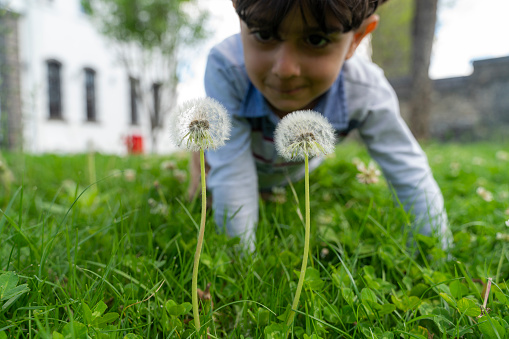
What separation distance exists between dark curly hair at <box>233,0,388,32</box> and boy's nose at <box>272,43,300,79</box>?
67 millimetres

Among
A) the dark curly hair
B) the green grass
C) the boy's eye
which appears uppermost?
the dark curly hair

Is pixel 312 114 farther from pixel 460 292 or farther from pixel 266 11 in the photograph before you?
pixel 460 292

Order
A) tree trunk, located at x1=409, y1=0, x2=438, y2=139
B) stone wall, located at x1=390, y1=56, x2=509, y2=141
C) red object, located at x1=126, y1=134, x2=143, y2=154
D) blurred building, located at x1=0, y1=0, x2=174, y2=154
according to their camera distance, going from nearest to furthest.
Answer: red object, located at x1=126, y1=134, x2=143, y2=154, tree trunk, located at x1=409, y1=0, x2=438, y2=139, blurred building, located at x1=0, y1=0, x2=174, y2=154, stone wall, located at x1=390, y1=56, x2=509, y2=141

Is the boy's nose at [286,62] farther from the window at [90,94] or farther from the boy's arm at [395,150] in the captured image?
the window at [90,94]

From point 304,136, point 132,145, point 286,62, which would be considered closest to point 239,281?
point 304,136

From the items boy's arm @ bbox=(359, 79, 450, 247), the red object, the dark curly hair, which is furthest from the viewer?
the red object

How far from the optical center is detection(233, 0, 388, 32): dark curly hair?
1070 millimetres

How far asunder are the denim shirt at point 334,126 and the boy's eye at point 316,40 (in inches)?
17.9

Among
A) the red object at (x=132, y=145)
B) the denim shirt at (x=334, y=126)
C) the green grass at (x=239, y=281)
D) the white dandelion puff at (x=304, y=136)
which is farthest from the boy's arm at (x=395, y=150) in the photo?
the red object at (x=132, y=145)

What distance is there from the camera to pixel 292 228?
146 cm

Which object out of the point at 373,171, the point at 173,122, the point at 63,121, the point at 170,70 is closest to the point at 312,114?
the point at 173,122

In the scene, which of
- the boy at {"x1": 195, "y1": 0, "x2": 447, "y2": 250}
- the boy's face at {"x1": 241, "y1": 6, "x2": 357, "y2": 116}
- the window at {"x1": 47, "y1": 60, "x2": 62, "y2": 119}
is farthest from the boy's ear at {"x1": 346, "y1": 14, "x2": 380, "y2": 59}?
the window at {"x1": 47, "y1": 60, "x2": 62, "y2": 119}

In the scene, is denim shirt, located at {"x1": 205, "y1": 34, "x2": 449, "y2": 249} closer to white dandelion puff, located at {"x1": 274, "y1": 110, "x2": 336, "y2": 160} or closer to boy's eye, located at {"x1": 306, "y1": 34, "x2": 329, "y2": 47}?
boy's eye, located at {"x1": 306, "y1": 34, "x2": 329, "y2": 47}

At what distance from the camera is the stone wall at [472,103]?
12.2m
